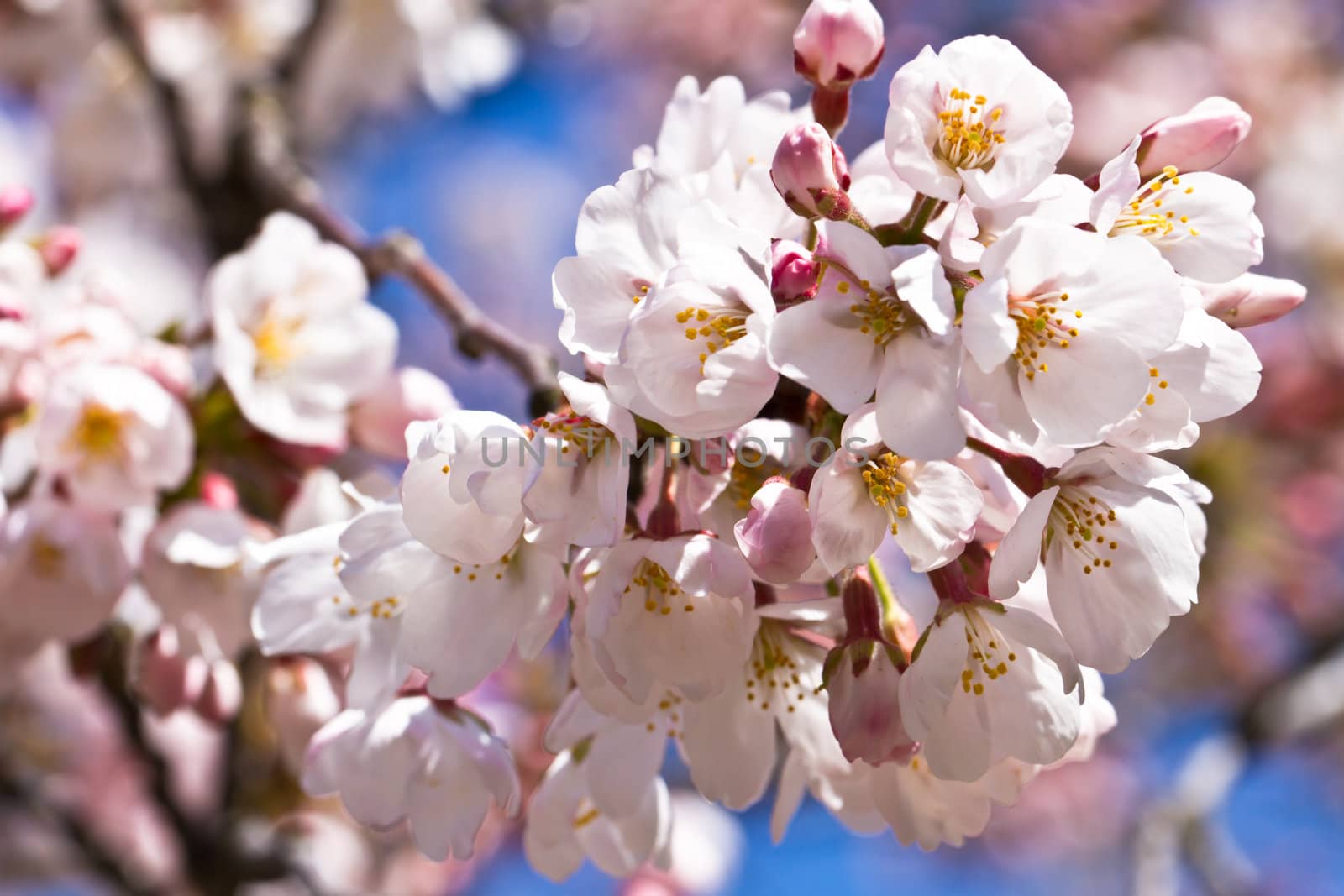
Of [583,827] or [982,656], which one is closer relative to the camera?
[982,656]

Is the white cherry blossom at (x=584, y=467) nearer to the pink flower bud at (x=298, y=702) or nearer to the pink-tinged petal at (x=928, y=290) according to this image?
the pink-tinged petal at (x=928, y=290)

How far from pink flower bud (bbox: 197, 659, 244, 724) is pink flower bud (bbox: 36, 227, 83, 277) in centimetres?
52

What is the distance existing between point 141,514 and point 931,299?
37.3 inches

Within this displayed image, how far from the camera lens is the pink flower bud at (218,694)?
126cm

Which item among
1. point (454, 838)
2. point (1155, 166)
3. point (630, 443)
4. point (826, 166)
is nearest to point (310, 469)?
point (454, 838)

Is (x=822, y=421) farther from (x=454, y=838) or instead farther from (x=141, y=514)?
(x=141, y=514)

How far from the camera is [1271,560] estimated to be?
3012 millimetres

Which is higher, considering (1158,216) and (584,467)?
(1158,216)

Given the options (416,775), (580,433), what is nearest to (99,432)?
(416,775)

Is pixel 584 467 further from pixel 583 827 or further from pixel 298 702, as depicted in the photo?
pixel 298 702

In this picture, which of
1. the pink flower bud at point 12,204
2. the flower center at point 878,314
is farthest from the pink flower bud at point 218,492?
the flower center at point 878,314

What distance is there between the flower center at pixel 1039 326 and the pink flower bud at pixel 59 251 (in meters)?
1.11

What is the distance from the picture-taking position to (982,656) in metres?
0.89

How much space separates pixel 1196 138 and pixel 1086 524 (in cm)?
32
